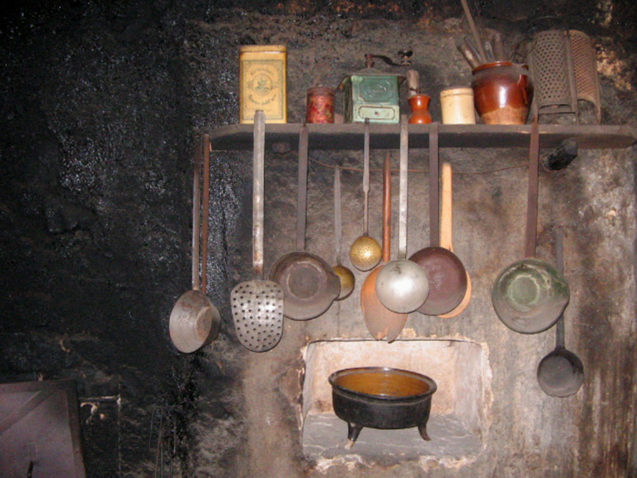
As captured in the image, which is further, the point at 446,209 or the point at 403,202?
the point at 446,209

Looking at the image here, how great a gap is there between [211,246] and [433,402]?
4.47ft

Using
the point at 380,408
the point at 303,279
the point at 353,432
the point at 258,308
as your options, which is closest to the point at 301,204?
the point at 303,279

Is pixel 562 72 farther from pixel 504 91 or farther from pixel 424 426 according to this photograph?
pixel 424 426

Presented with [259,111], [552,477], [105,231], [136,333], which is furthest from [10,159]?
[552,477]

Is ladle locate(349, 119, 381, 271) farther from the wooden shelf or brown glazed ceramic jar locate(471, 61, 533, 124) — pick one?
brown glazed ceramic jar locate(471, 61, 533, 124)

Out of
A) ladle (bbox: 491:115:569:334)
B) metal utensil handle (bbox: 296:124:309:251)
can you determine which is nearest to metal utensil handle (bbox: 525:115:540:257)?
ladle (bbox: 491:115:569:334)

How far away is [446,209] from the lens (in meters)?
1.75

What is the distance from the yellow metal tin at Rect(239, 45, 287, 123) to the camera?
165 centimetres

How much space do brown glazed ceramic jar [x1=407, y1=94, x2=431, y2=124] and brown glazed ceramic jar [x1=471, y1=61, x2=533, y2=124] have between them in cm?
18

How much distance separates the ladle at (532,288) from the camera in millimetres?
1607

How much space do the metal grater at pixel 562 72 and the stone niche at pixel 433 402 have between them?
93cm

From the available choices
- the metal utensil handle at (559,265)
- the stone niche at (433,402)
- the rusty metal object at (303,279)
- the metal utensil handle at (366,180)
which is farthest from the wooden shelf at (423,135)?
the stone niche at (433,402)

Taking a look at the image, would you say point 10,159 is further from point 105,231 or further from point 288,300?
point 288,300

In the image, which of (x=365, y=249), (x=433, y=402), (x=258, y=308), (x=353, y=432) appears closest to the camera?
(x=258, y=308)
